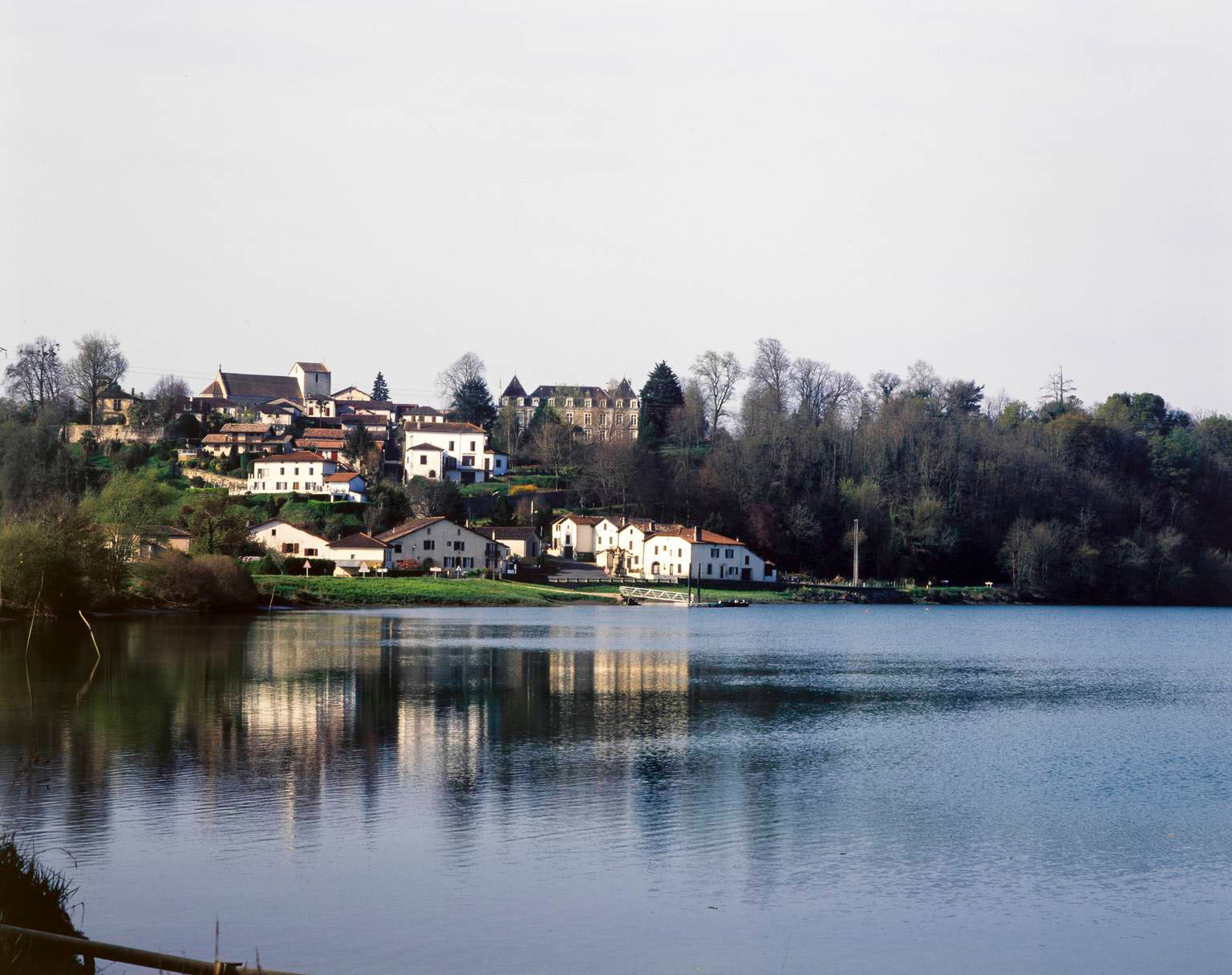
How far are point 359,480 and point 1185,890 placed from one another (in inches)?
3763

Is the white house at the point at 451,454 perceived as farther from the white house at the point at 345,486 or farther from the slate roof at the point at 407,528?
the slate roof at the point at 407,528

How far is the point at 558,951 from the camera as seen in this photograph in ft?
43.7

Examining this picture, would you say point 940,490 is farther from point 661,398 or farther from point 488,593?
point 488,593

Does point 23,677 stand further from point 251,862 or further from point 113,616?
point 113,616

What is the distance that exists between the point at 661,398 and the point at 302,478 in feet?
135

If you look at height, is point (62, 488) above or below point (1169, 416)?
below

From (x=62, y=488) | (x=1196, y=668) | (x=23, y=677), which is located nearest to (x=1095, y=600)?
(x=1196, y=668)

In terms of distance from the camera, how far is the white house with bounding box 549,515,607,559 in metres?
104

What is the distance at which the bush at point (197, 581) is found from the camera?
5909 centimetres

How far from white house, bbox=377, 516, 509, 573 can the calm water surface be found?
46169 millimetres

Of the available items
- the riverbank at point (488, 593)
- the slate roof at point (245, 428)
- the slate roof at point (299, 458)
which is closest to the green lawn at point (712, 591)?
the riverbank at point (488, 593)

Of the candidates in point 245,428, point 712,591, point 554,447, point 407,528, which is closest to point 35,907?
point 407,528

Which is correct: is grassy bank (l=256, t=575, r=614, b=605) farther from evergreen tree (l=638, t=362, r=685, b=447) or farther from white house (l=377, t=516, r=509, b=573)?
evergreen tree (l=638, t=362, r=685, b=447)

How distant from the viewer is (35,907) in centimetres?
1200
